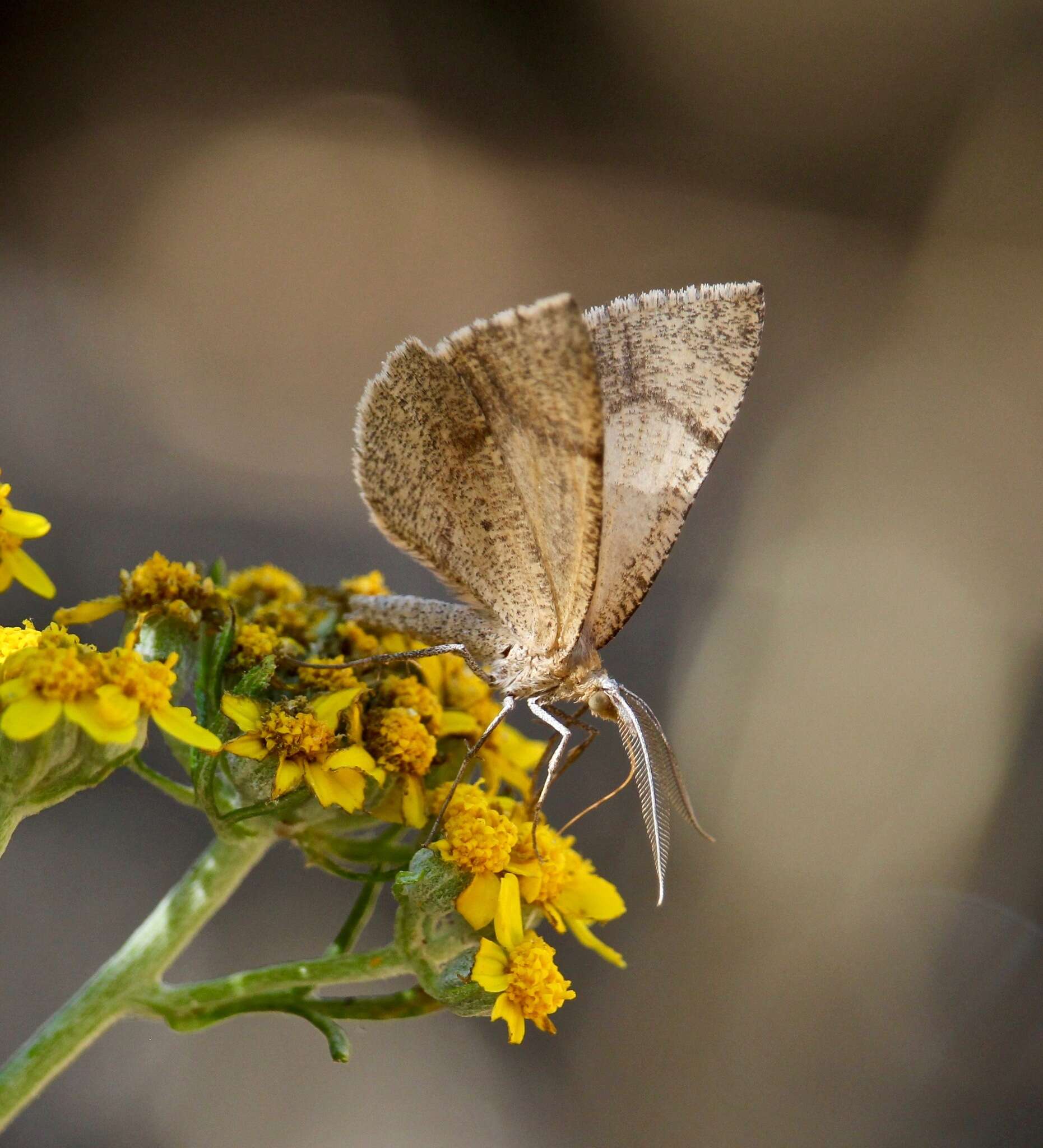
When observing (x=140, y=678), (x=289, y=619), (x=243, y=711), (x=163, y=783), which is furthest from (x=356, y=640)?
(x=140, y=678)

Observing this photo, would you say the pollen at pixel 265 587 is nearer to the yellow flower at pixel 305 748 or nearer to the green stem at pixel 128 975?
the yellow flower at pixel 305 748

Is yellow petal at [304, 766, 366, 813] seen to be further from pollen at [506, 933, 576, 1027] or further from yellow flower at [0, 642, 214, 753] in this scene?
pollen at [506, 933, 576, 1027]

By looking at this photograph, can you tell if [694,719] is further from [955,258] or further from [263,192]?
[263,192]

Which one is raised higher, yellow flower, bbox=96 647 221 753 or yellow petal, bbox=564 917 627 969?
yellow flower, bbox=96 647 221 753

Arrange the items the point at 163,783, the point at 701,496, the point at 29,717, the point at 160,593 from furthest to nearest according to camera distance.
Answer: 1. the point at 701,496
2. the point at 160,593
3. the point at 163,783
4. the point at 29,717

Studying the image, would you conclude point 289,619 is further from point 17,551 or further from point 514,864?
point 514,864

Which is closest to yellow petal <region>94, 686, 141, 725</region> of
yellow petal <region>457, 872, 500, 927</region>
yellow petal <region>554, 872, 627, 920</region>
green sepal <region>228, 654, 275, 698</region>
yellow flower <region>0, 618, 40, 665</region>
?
yellow flower <region>0, 618, 40, 665</region>
